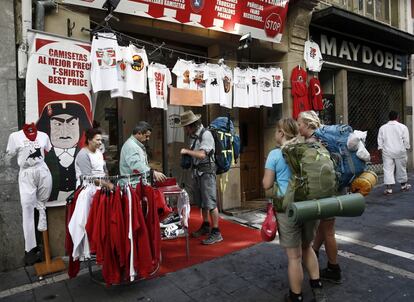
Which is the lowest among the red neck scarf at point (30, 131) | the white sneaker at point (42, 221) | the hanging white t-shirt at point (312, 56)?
the white sneaker at point (42, 221)

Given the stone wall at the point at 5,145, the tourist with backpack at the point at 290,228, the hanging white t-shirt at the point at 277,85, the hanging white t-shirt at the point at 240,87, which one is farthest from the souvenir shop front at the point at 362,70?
the stone wall at the point at 5,145

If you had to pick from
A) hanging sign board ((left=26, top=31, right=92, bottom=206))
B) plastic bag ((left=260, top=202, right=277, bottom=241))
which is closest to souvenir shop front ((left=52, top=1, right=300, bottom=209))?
hanging sign board ((left=26, top=31, right=92, bottom=206))

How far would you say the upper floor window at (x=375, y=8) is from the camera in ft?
32.2

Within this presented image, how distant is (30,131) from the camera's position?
13.6 feet

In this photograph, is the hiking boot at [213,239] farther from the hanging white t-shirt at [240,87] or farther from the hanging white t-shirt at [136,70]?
the hanging white t-shirt at [240,87]

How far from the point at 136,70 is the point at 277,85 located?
3.36 m

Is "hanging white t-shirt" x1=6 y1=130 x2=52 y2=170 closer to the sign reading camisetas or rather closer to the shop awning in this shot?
the sign reading camisetas

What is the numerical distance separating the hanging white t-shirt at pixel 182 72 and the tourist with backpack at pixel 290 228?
2951 mm

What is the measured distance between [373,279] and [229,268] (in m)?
1.63

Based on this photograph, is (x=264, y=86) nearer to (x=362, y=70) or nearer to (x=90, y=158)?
(x=90, y=158)

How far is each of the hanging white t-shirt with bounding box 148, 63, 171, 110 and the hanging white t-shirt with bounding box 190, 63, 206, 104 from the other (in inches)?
19.9

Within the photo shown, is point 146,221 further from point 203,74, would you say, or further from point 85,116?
point 203,74

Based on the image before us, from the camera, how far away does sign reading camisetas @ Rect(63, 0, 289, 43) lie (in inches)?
209

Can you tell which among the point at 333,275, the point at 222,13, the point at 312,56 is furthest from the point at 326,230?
the point at 312,56
